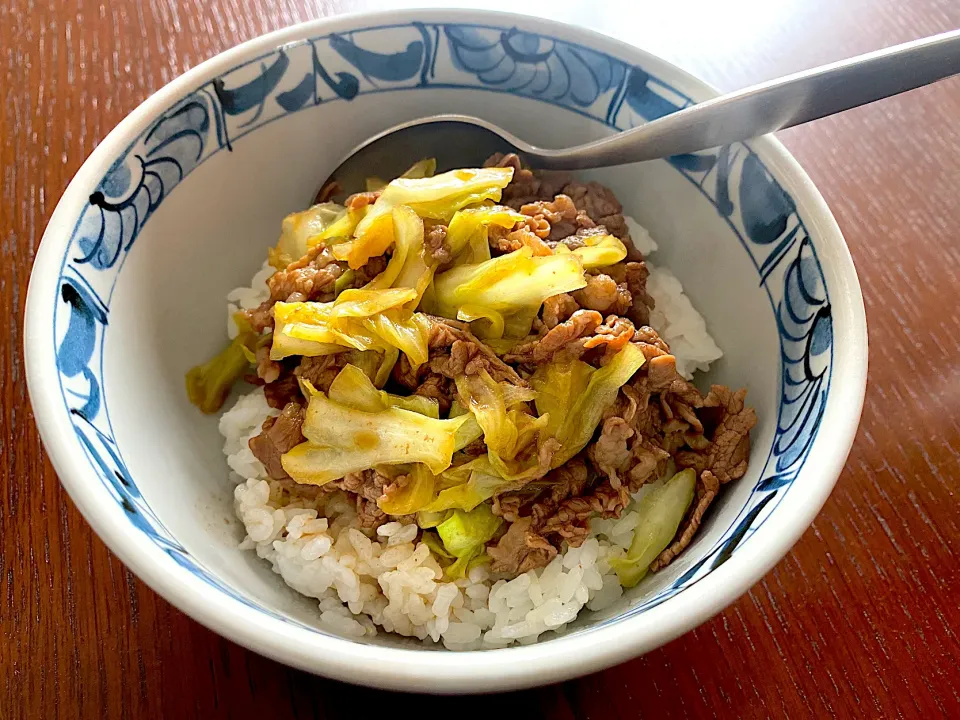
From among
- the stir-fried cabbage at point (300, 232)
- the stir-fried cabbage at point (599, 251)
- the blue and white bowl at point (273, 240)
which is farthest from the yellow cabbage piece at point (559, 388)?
the stir-fried cabbage at point (300, 232)

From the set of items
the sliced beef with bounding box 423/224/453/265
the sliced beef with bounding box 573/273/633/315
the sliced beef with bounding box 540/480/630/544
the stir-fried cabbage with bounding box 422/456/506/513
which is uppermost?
the sliced beef with bounding box 423/224/453/265

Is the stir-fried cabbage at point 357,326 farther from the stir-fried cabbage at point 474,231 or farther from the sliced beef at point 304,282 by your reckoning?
the stir-fried cabbage at point 474,231

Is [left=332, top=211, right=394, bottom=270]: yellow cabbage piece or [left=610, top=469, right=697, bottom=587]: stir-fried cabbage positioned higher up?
[left=332, top=211, right=394, bottom=270]: yellow cabbage piece

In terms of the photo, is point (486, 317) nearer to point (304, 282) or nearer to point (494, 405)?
point (494, 405)

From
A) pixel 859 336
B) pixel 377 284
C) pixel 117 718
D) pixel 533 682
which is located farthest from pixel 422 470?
pixel 859 336

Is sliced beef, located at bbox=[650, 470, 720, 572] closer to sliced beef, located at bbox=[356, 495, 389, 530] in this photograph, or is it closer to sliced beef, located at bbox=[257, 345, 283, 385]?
sliced beef, located at bbox=[356, 495, 389, 530]

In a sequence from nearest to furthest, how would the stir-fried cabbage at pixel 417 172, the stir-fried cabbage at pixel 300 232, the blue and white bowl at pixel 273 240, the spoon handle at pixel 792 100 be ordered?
the blue and white bowl at pixel 273 240 < the spoon handle at pixel 792 100 < the stir-fried cabbage at pixel 300 232 < the stir-fried cabbage at pixel 417 172

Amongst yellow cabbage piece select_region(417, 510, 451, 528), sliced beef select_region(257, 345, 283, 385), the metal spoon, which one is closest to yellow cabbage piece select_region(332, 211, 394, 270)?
sliced beef select_region(257, 345, 283, 385)
